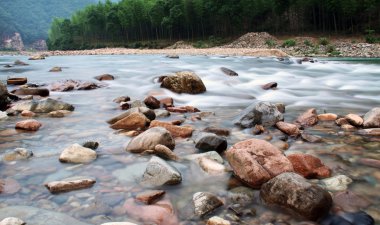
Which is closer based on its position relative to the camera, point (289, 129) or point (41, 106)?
point (289, 129)

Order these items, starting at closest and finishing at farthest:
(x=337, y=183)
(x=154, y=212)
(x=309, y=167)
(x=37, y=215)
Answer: (x=37, y=215) < (x=154, y=212) < (x=337, y=183) < (x=309, y=167)

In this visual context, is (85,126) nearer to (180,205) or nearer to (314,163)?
(180,205)

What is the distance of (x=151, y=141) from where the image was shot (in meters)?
4.74

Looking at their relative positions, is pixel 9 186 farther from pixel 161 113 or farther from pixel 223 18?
pixel 223 18

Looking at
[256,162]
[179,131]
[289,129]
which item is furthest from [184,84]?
[256,162]

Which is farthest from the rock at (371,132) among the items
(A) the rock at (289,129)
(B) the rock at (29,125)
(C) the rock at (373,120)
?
(B) the rock at (29,125)

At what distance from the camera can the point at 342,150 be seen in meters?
4.77

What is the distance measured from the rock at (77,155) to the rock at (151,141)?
0.54 meters

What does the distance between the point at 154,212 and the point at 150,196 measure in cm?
25

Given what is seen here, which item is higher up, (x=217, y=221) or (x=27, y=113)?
(x=27, y=113)

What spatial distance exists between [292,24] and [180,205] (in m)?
67.3

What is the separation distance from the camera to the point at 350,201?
10.7 feet

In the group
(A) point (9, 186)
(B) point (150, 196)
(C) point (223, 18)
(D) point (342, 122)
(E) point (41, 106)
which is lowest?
(B) point (150, 196)

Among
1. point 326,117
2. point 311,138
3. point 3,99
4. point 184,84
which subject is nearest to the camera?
point 311,138
